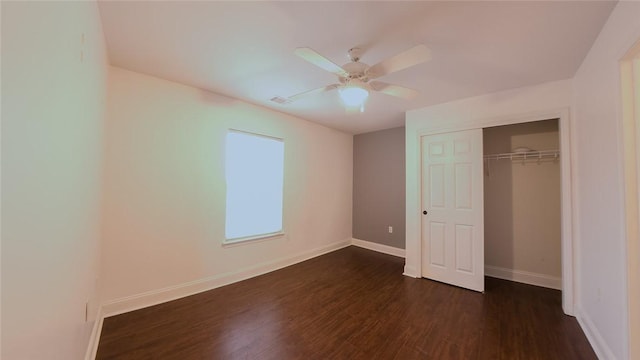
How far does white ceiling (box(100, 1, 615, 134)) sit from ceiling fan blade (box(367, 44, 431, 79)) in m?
0.29

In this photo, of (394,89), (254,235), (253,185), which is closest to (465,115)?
(394,89)

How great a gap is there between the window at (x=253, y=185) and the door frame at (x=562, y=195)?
78.4 inches

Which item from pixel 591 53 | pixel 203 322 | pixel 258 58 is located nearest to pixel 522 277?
pixel 591 53

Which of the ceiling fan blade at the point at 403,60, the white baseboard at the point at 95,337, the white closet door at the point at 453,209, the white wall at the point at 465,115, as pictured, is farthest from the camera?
the white closet door at the point at 453,209

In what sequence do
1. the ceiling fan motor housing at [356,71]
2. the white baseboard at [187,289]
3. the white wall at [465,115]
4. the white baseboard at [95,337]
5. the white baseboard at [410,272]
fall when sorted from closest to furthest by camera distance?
1. the white baseboard at [95,337]
2. the ceiling fan motor housing at [356,71]
3. the white baseboard at [187,289]
4. the white wall at [465,115]
5. the white baseboard at [410,272]

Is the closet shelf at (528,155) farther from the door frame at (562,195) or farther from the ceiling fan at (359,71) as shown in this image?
the ceiling fan at (359,71)

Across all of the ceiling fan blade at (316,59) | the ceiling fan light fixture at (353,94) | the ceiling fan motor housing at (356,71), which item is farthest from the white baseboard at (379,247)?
the ceiling fan blade at (316,59)

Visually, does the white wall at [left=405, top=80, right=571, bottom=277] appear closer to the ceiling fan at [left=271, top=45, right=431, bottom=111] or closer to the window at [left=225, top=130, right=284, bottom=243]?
the ceiling fan at [left=271, top=45, right=431, bottom=111]

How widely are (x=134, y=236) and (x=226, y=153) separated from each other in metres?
1.32

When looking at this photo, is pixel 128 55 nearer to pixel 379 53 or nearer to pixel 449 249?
pixel 379 53

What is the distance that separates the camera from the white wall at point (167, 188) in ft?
7.63

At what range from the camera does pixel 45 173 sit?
91 cm

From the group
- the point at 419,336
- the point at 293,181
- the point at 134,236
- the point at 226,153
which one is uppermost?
the point at 226,153

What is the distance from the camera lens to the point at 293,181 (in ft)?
13.1
